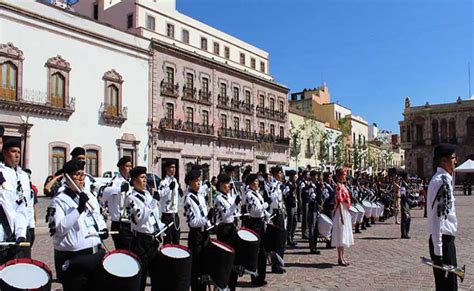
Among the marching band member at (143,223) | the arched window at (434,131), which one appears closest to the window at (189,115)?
the marching band member at (143,223)

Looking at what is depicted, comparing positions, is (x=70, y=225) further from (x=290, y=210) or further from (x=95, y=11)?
(x=95, y=11)

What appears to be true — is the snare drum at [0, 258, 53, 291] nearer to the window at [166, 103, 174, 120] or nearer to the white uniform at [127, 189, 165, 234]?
the white uniform at [127, 189, 165, 234]

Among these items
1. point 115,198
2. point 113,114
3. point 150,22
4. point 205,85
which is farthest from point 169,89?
point 115,198

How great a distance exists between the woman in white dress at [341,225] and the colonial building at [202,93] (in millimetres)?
26048

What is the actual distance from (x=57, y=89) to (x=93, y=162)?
5136 millimetres

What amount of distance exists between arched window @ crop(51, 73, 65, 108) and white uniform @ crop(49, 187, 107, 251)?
25377 mm

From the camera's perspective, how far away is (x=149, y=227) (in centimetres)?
651

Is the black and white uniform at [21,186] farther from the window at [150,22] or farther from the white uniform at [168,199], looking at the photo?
the window at [150,22]

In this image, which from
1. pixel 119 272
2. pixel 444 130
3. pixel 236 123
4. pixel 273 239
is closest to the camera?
pixel 119 272

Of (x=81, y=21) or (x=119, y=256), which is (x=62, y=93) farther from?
(x=119, y=256)

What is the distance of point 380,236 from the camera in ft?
47.3

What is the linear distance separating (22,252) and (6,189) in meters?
0.75

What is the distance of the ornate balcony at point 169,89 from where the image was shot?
3616 centimetres

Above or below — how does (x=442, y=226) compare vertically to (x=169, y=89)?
below
